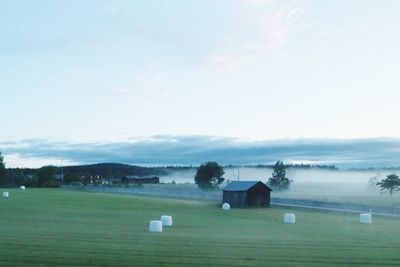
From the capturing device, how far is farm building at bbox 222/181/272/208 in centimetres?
6812

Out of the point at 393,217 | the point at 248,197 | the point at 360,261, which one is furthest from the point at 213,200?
the point at 360,261

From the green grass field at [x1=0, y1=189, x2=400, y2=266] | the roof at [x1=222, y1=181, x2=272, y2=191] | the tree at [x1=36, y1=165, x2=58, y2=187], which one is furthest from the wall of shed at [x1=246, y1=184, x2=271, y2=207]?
the tree at [x1=36, y1=165, x2=58, y2=187]

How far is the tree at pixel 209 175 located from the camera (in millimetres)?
119812

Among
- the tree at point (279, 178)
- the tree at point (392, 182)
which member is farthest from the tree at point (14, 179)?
the tree at point (392, 182)

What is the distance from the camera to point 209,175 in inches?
4729

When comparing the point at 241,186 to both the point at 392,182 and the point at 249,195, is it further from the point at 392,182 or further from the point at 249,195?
the point at 392,182

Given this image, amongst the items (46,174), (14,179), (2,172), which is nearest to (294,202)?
(46,174)

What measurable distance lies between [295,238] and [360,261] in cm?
847

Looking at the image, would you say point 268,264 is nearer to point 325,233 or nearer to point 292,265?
point 292,265

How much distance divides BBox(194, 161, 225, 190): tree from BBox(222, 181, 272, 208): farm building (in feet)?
161

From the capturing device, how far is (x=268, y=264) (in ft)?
66.6

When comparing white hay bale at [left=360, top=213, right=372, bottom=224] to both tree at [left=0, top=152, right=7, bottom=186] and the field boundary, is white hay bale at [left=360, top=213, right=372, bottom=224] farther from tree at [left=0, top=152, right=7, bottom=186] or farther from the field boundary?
tree at [left=0, top=152, right=7, bottom=186]

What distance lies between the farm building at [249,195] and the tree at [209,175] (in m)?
49.1

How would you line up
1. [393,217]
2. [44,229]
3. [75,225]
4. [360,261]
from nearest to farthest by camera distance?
1. [360,261]
2. [44,229]
3. [75,225]
4. [393,217]
